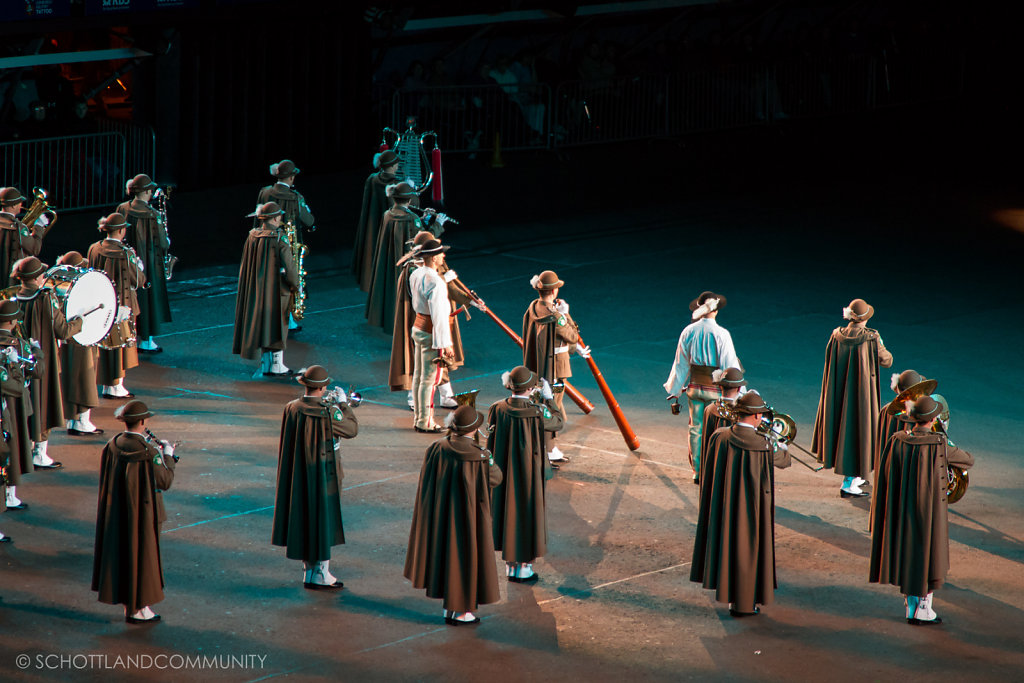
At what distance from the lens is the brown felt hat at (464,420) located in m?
9.66

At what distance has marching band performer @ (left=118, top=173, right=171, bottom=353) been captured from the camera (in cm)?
1588

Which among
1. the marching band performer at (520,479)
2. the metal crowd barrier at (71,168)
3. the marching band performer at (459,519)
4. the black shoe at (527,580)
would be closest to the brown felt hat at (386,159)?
the metal crowd barrier at (71,168)

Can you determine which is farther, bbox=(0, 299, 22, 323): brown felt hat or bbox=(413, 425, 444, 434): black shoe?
bbox=(413, 425, 444, 434): black shoe

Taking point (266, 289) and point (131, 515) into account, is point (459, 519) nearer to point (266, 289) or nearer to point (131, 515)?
point (131, 515)

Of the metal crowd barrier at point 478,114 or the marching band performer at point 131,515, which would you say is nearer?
the marching band performer at point 131,515

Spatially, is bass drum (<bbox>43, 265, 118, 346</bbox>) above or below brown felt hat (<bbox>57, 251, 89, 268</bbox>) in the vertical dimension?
below

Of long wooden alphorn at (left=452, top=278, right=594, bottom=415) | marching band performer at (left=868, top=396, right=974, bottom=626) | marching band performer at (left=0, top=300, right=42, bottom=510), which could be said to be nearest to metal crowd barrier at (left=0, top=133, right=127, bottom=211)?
long wooden alphorn at (left=452, top=278, right=594, bottom=415)

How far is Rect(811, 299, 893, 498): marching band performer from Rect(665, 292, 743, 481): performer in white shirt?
99 cm

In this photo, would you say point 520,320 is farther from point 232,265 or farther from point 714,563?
point 714,563

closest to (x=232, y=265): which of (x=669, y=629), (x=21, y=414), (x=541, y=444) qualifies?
(x=21, y=414)

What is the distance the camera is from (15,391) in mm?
11109

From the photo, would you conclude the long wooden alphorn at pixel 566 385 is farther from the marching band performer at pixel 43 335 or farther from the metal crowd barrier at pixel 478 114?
the metal crowd barrier at pixel 478 114

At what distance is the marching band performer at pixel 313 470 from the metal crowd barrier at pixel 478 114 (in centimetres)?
1433

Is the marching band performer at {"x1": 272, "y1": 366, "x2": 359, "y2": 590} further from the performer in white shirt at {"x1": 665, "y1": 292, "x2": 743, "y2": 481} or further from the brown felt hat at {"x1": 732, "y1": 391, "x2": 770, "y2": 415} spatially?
the performer in white shirt at {"x1": 665, "y1": 292, "x2": 743, "y2": 481}
